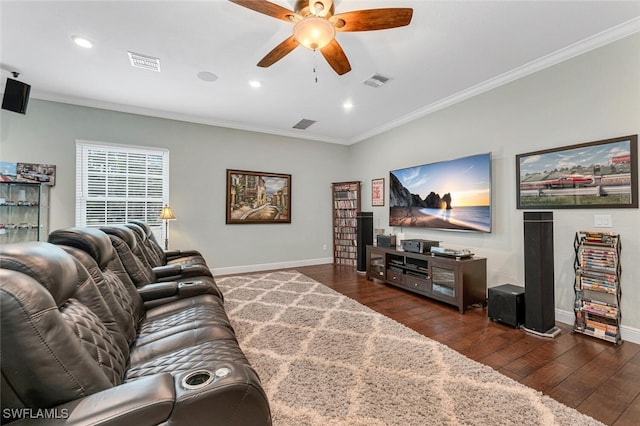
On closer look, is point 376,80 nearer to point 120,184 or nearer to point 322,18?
point 322,18

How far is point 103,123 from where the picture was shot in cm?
414

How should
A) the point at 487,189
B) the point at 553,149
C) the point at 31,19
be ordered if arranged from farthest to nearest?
the point at 487,189 < the point at 553,149 < the point at 31,19

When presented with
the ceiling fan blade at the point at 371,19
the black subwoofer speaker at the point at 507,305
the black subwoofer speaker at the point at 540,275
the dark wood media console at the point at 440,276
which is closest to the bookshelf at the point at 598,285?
the black subwoofer speaker at the point at 540,275

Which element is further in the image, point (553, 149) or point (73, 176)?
point (73, 176)

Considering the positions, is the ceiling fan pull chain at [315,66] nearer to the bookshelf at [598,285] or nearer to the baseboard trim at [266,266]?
the bookshelf at [598,285]

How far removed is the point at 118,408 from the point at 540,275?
3.11 meters

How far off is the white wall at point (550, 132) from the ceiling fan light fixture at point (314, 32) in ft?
8.14

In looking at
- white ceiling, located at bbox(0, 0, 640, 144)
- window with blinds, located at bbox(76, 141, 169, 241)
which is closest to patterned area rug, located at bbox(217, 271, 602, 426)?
window with blinds, located at bbox(76, 141, 169, 241)

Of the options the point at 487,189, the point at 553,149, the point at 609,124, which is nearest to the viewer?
the point at 609,124

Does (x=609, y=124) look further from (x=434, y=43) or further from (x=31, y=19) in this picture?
(x=31, y=19)

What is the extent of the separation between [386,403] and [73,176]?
4862 mm

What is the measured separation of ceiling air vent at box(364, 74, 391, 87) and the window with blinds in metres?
3.38

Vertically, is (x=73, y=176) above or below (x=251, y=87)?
below

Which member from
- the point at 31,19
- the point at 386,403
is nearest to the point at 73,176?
the point at 31,19
